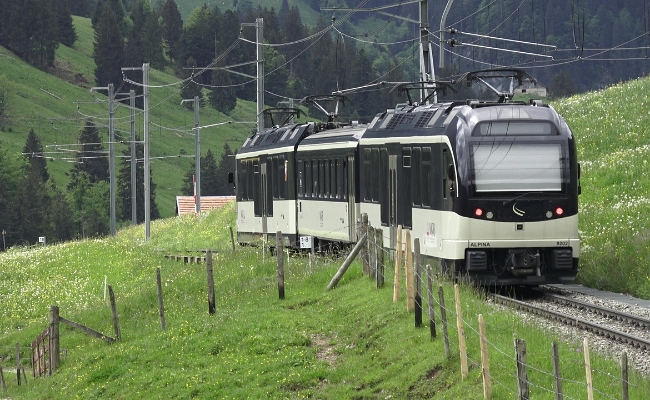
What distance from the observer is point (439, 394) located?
14.4 meters

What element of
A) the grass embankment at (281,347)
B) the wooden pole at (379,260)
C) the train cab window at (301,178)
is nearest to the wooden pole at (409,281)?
the grass embankment at (281,347)

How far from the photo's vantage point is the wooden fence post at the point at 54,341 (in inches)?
1040

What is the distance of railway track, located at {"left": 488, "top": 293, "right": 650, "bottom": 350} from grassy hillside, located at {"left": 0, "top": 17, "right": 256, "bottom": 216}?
136063mm

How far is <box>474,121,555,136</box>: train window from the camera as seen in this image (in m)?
22.2

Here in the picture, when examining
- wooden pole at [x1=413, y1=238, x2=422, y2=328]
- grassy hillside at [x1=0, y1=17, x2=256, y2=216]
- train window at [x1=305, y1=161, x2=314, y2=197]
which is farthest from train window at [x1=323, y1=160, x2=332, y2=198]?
grassy hillside at [x1=0, y1=17, x2=256, y2=216]

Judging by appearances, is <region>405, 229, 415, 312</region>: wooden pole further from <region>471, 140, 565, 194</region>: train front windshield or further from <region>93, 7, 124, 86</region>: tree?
<region>93, 7, 124, 86</region>: tree

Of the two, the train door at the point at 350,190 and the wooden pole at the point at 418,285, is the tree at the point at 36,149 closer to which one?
the train door at the point at 350,190

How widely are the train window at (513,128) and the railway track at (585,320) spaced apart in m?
2.83

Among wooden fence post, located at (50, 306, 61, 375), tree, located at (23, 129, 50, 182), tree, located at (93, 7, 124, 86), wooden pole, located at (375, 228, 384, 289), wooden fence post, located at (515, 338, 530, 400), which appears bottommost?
wooden fence post, located at (50, 306, 61, 375)

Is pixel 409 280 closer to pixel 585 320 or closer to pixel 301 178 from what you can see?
pixel 585 320

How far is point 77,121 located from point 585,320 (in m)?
154

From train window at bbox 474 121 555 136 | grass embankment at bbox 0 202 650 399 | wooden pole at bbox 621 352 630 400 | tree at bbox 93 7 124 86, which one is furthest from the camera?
tree at bbox 93 7 124 86

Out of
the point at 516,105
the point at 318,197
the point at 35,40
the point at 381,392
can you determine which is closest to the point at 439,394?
the point at 381,392

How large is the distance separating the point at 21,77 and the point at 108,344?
161837mm
